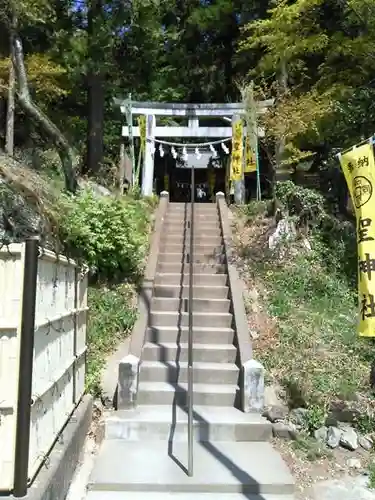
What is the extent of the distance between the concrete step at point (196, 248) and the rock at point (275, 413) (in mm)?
4442

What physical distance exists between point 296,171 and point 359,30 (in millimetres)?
5218

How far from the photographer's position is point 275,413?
5.76 meters

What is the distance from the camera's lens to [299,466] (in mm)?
5016

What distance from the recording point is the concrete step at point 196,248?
393 inches

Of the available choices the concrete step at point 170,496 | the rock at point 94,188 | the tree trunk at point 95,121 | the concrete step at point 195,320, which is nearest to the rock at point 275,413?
the concrete step at point 170,496

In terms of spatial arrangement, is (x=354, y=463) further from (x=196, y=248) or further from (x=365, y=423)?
(x=196, y=248)

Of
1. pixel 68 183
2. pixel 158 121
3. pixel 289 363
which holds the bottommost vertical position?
pixel 289 363

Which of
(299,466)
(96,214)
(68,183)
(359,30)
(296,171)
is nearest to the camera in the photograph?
(299,466)

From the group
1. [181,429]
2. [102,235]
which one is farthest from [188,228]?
[181,429]

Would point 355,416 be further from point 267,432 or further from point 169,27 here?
point 169,27

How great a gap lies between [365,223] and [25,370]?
131 inches

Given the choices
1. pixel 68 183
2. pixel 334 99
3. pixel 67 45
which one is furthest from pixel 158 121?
pixel 68 183

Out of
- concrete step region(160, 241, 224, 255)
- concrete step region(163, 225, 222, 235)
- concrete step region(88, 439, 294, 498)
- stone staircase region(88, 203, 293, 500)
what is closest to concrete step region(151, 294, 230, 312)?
stone staircase region(88, 203, 293, 500)

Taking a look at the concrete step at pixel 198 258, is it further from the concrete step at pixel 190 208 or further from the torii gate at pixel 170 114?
the torii gate at pixel 170 114
